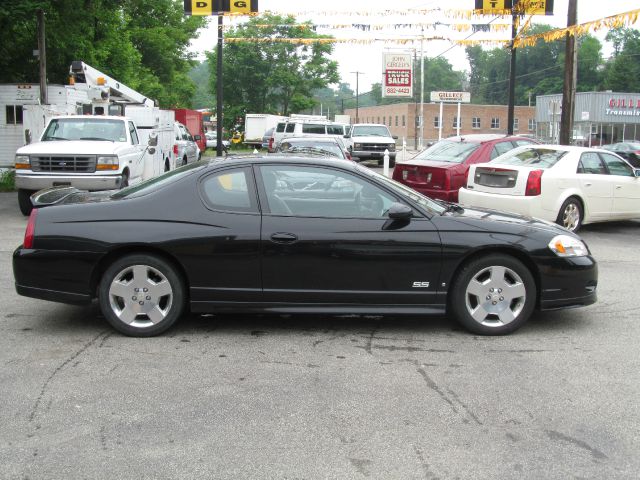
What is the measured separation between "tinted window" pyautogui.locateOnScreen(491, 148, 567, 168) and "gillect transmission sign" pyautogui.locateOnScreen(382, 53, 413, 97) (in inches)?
1605

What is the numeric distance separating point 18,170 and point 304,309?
934 cm

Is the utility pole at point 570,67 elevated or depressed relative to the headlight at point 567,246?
elevated

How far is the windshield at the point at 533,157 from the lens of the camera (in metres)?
11.8

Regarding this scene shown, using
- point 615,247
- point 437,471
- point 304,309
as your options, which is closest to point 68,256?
point 304,309

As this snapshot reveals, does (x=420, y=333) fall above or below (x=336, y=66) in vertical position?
below

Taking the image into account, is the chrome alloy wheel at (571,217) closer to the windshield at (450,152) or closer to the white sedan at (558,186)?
the white sedan at (558,186)

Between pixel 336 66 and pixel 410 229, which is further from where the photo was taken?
pixel 336 66

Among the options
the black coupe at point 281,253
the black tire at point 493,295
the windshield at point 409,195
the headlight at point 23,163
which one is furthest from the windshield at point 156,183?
the headlight at point 23,163

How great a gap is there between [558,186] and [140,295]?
26.3ft

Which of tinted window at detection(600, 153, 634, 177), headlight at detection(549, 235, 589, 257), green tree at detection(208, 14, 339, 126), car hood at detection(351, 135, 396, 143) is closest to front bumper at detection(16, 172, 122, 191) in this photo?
tinted window at detection(600, 153, 634, 177)

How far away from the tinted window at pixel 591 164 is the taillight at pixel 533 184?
1.08m

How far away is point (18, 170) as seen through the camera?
516 inches

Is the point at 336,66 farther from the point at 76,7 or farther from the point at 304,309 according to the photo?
the point at 304,309

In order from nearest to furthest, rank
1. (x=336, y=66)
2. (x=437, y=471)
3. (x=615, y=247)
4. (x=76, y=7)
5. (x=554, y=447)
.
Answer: (x=437, y=471)
(x=554, y=447)
(x=615, y=247)
(x=76, y=7)
(x=336, y=66)
